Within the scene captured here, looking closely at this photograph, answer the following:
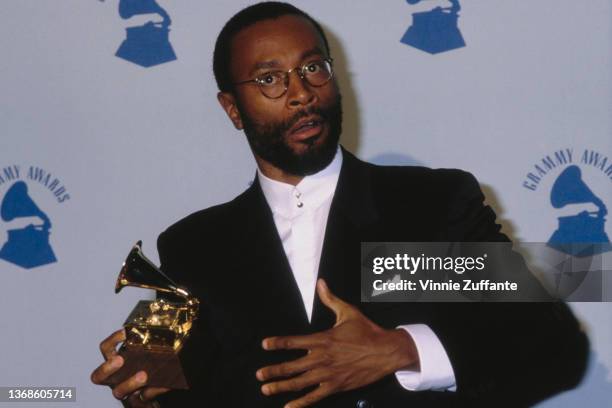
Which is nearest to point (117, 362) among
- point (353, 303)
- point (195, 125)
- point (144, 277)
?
point (144, 277)

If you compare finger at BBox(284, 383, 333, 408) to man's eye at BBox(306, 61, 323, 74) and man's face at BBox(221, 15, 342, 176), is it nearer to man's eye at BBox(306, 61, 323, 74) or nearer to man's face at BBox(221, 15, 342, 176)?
man's face at BBox(221, 15, 342, 176)

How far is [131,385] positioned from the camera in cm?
160

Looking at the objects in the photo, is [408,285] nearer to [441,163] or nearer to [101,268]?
[441,163]

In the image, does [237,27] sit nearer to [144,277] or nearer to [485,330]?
[144,277]

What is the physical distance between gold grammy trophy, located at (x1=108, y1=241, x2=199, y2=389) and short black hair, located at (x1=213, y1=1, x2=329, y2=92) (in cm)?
59

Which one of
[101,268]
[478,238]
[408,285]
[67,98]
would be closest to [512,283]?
[478,238]

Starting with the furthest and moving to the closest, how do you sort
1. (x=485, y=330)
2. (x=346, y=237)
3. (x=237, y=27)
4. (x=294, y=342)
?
(x=237, y=27), (x=346, y=237), (x=485, y=330), (x=294, y=342)

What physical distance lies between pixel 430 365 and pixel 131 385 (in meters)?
0.63

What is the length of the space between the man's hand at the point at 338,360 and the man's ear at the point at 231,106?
76cm

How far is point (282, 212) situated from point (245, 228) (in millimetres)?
103

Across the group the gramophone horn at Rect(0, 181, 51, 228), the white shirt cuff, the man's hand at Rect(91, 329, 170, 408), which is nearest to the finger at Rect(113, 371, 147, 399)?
the man's hand at Rect(91, 329, 170, 408)

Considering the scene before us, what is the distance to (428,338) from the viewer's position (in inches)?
60.8

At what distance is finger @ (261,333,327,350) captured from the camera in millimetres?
1426

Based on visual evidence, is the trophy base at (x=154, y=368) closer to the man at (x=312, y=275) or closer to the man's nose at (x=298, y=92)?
the man at (x=312, y=275)
